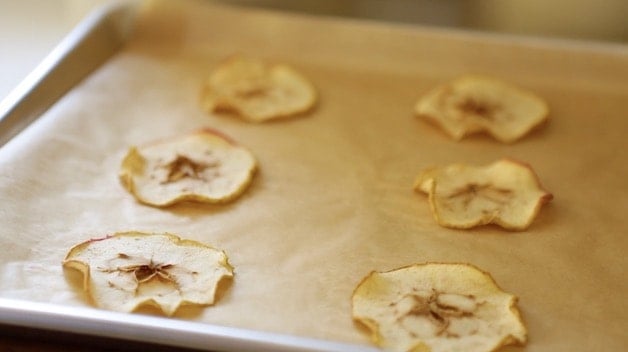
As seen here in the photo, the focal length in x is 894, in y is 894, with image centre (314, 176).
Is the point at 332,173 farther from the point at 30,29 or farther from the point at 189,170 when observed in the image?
the point at 30,29

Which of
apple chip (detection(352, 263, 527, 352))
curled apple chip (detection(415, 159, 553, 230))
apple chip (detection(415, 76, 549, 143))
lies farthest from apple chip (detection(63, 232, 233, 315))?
apple chip (detection(415, 76, 549, 143))

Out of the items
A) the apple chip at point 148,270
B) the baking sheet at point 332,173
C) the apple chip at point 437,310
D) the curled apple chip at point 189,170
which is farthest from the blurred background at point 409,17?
the apple chip at point 437,310

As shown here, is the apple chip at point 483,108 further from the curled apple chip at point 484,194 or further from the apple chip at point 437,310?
the apple chip at point 437,310

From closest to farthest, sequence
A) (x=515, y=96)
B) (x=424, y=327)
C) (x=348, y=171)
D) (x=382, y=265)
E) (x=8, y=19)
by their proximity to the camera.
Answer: (x=424, y=327) < (x=382, y=265) < (x=348, y=171) < (x=515, y=96) < (x=8, y=19)

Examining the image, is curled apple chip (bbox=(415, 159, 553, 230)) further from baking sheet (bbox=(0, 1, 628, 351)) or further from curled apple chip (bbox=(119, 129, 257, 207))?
curled apple chip (bbox=(119, 129, 257, 207))

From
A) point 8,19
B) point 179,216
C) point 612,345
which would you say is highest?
point 8,19

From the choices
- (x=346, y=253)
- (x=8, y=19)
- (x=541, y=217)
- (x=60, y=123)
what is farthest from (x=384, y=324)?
(x=8, y=19)

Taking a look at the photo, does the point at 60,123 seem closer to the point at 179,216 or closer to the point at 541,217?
the point at 179,216

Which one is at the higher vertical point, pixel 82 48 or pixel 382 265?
pixel 82 48
